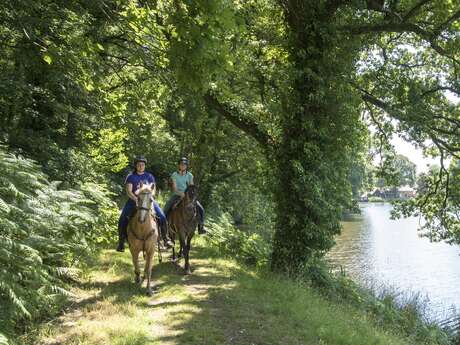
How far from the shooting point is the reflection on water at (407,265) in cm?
1981

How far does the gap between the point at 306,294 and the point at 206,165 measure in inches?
508

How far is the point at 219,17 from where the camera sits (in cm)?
569

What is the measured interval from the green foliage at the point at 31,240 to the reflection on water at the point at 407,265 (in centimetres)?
1342

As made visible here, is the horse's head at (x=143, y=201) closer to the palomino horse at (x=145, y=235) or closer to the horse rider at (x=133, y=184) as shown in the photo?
the palomino horse at (x=145, y=235)

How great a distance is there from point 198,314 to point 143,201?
264 centimetres

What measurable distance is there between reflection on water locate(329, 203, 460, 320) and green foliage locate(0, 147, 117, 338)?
13418 millimetres

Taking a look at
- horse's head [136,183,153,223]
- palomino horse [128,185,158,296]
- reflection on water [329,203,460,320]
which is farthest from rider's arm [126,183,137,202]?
reflection on water [329,203,460,320]

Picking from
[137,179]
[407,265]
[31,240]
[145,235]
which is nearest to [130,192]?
[137,179]

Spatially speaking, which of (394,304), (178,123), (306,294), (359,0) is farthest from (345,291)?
(178,123)

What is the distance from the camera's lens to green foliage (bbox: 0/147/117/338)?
19.3ft

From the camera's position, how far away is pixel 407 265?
26297 millimetres

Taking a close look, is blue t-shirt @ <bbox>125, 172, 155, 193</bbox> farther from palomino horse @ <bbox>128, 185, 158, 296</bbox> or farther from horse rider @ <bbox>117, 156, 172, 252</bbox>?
palomino horse @ <bbox>128, 185, 158, 296</bbox>

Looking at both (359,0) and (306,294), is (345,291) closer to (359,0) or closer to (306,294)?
(306,294)

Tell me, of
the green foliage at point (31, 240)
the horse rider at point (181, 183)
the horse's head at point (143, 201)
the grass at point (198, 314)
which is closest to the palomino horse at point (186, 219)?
the horse rider at point (181, 183)
